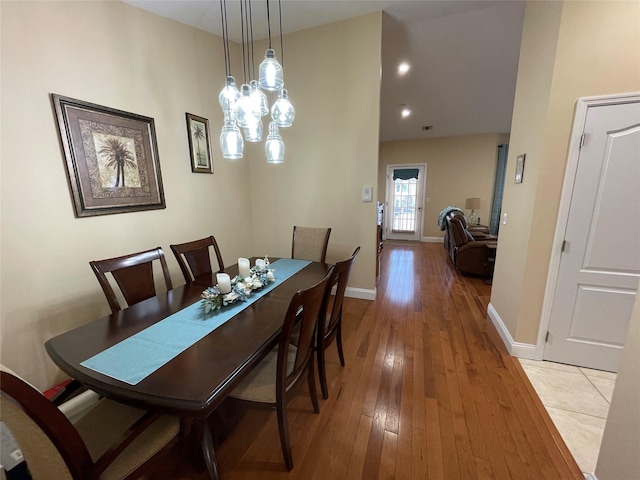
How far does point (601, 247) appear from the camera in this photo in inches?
72.1

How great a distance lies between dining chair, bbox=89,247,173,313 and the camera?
1.56m

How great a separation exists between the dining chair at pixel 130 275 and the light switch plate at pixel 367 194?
7.03ft

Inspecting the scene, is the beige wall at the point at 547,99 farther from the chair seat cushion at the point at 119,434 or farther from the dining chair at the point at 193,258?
the dining chair at the point at 193,258

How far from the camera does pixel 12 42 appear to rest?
62.1 inches

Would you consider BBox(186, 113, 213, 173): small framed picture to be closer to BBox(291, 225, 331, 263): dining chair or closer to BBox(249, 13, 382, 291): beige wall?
BBox(249, 13, 382, 291): beige wall

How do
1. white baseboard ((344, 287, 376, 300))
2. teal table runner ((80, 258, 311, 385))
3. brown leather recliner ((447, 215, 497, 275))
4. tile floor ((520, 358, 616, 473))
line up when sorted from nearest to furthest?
teal table runner ((80, 258, 311, 385)) < tile floor ((520, 358, 616, 473)) < white baseboard ((344, 287, 376, 300)) < brown leather recliner ((447, 215, 497, 275))

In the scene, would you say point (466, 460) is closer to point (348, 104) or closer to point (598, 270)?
point (598, 270)

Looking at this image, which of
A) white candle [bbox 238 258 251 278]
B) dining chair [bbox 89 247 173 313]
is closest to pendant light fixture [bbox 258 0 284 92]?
white candle [bbox 238 258 251 278]

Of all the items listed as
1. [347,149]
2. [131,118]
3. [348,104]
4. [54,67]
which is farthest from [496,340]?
[54,67]

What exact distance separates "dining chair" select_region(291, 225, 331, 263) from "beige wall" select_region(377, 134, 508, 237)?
13.2ft

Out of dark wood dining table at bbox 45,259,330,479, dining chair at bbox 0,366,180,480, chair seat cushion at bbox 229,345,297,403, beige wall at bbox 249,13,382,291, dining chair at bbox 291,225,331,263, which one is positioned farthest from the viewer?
beige wall at bbox 249,13,382,291

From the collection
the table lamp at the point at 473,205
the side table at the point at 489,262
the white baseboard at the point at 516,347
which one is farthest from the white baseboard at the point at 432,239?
the white baseboard at the point at 516,347

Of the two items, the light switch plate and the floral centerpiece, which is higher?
the light switch plate

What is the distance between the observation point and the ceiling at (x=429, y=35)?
96.4 inches
